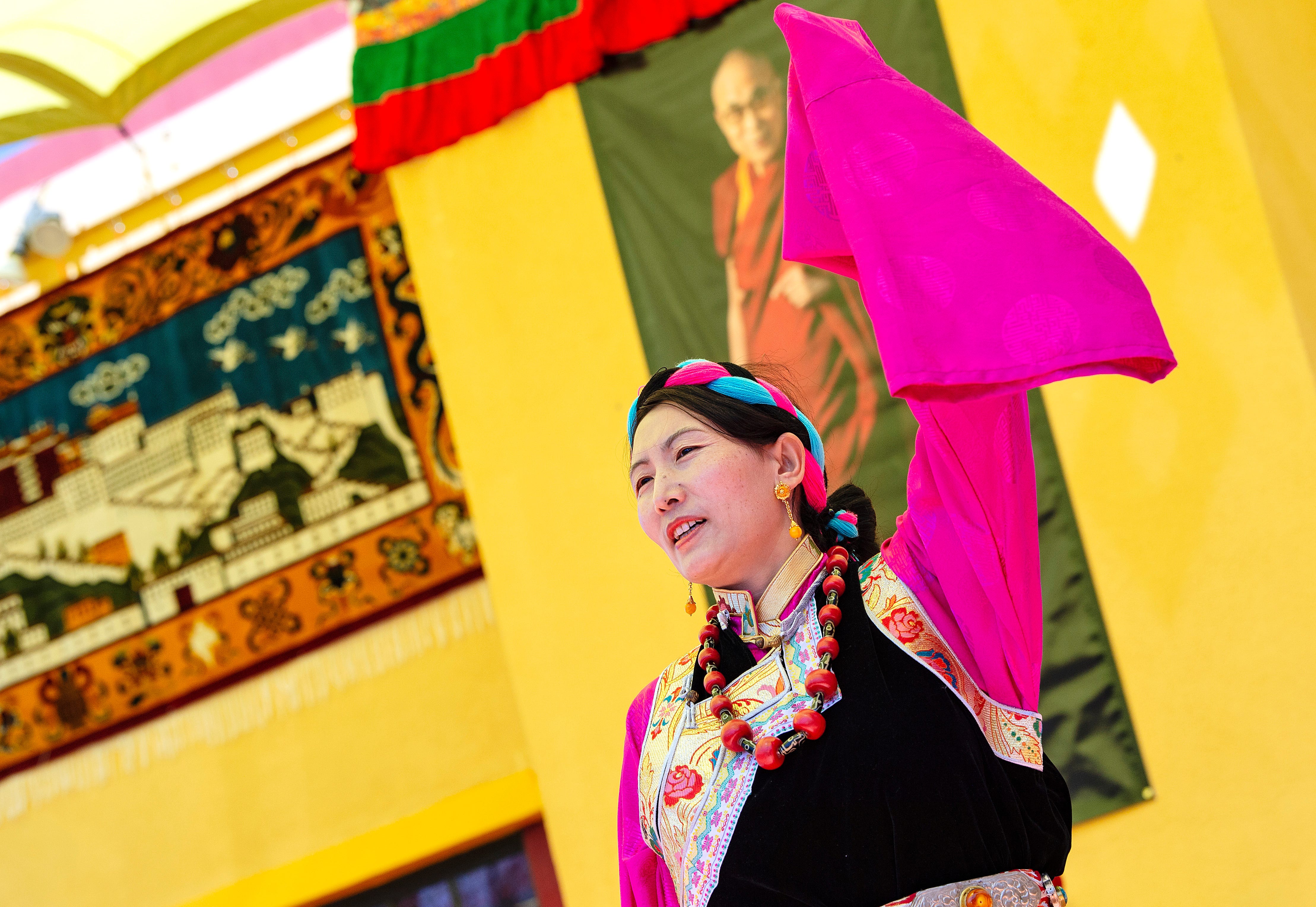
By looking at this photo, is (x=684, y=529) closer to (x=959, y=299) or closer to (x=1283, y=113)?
(x=959, y=299)

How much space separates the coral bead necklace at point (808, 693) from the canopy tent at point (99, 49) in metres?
3.14

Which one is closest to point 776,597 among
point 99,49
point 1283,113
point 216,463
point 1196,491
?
point 1196,491

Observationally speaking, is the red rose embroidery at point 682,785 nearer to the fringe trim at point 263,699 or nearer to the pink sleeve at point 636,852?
the pink sleeve at point 636,852

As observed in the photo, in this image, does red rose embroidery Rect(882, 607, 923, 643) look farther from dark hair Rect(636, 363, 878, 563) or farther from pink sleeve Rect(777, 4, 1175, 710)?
dark hair Rect(636, 363, 878, 563)

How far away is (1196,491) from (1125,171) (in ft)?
2.16

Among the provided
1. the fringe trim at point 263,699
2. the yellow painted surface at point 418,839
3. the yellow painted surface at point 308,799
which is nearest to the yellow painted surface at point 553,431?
the yellow painted surface at point 418,839

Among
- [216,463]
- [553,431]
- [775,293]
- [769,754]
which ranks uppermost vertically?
[216,463]

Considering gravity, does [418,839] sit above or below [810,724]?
below

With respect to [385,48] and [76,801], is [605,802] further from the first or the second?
[76,801]

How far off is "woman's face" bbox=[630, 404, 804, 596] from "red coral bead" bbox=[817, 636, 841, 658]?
13 cm

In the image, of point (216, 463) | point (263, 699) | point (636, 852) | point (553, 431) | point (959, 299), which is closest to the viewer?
point (959, 299)

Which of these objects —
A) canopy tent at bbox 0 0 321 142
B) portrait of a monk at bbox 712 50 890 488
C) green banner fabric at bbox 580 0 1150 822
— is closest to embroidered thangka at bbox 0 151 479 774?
canopy tent at bbox 0 0 321 142

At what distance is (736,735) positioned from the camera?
1.28 metres

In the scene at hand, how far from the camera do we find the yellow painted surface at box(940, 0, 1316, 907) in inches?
86.6
